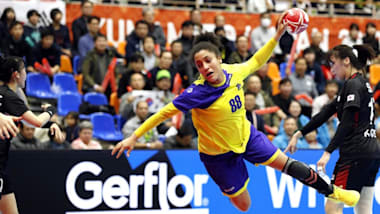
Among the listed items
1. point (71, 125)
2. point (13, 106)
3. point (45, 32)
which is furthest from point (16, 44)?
point (13, 106)

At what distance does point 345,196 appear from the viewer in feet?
21.7

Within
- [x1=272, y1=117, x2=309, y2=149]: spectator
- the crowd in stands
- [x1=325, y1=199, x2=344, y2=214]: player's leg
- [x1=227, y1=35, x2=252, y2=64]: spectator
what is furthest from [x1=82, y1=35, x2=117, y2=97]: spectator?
[x1=325, y1=199, x2=344, y2=214]: player's leg

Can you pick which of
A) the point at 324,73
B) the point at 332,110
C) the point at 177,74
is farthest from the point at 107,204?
the point at 324,73

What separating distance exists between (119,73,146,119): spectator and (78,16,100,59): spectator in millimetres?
1764

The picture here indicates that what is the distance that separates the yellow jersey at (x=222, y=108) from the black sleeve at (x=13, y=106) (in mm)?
1514

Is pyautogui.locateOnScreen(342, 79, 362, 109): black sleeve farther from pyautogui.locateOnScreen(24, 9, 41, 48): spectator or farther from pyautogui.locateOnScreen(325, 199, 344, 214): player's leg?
pyautogui.locateOnScreen(24, 9, 41, 48): spectator

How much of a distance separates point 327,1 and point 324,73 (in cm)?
407

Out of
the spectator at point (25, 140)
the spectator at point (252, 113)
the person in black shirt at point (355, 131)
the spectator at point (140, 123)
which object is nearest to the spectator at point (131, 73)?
the spectator at point (140, 123)

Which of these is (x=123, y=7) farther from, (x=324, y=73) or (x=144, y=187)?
(x=144, y=187)

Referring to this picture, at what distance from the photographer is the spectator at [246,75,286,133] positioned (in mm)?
11805

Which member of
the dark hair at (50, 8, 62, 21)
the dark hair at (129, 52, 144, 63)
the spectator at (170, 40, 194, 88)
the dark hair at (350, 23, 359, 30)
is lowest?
the spectator at (170, 40, 194, 88)

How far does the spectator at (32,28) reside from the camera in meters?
12.7

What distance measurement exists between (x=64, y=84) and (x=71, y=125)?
5.86ft

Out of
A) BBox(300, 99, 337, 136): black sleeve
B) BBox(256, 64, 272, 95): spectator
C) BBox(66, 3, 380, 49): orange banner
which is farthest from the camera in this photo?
BBox(66, 3, 380, 49): orange banner
